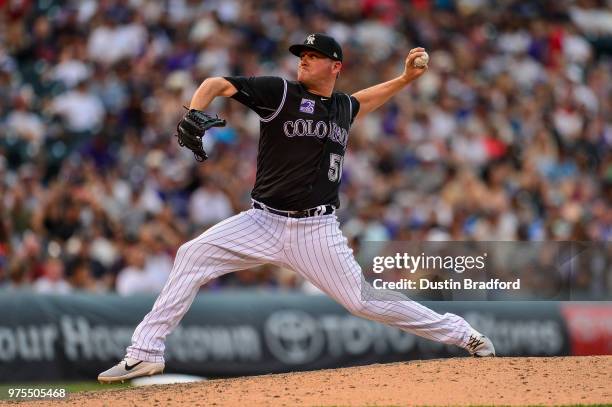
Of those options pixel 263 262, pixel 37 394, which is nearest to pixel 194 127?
pixel 263 262

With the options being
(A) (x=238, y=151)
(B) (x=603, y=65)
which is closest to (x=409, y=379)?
(A) (x=238, y=151)

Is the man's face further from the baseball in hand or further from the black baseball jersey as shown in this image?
the baseball in hand

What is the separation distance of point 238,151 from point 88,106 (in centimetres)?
190

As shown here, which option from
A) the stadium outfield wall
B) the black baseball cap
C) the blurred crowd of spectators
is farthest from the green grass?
the black baseball cap

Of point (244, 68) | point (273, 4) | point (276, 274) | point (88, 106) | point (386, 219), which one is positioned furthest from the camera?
point (273, 4)

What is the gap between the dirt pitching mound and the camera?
6.13 m

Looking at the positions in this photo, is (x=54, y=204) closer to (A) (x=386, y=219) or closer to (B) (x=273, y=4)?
(A) (x=386, y=219)

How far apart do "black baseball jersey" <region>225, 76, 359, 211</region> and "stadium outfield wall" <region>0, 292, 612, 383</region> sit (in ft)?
10.2

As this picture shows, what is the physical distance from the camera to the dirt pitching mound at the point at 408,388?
6133mm

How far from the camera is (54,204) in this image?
11.3 m

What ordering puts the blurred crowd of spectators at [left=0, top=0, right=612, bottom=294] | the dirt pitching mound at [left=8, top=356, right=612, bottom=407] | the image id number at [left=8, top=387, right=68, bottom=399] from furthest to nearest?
1. the blurred crowd of spectators at [left=0, top=0, right=612, bottom=294]
2. the image id number at [left=8, top=387, right=68, bottom=399]
3. the dirt pitching mound at [left=8, top=356, right=612, bottom=407]

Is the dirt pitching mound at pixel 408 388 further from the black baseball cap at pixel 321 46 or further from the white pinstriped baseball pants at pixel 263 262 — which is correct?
the black baseball cap at pixel 321 46
